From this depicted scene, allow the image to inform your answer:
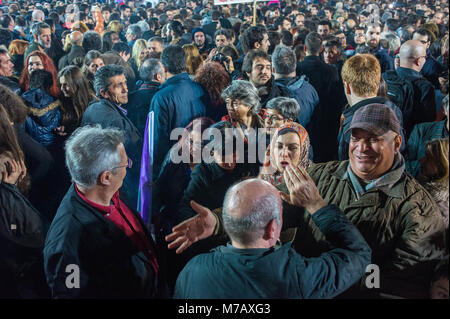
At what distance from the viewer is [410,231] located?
1808 millimetres

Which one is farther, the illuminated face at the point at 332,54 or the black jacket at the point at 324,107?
the illuminated face at the point at 332,54

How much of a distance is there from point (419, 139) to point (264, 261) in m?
1.02

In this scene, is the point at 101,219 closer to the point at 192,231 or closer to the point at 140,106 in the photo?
the point at 192,231

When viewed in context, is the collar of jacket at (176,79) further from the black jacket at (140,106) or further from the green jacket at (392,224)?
the green jacket at (392,224)

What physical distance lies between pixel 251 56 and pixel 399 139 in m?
1.62

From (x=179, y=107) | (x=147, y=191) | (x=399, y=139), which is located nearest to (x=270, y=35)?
(x=179, y=107)

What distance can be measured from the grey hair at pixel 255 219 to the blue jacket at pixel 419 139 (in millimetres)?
703

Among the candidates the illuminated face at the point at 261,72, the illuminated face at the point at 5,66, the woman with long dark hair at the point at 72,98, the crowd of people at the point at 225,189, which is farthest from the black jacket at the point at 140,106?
the illuminated face at the point at 5,66

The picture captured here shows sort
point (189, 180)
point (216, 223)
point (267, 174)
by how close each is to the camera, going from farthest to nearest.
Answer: point (189, 180) → point (267, 174) → point (216, 223)

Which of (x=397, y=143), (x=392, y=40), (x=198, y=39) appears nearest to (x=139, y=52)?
(x=198, y=39)

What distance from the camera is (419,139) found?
2078 mm

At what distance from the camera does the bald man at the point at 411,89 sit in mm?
2868

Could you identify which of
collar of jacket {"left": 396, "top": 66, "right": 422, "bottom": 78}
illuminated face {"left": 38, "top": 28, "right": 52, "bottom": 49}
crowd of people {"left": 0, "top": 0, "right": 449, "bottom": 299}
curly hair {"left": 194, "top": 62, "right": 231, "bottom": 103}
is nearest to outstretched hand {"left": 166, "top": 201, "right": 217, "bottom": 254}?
crowd of people {"left": 0, "top": 0, "right": 449, "bottom": 299}

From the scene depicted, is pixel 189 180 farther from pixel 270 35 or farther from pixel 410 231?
pixel 270 35
